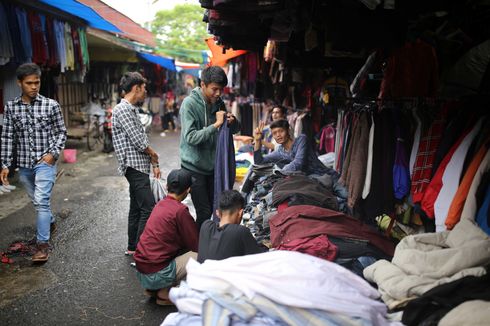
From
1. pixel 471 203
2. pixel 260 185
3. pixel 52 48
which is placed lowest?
pixel 260 185

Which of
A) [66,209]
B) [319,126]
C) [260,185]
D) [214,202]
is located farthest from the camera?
[319,126]

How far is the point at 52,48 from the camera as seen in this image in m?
8.72

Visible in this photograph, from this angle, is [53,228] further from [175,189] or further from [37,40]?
[37,40]

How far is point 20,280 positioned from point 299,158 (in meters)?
3.33

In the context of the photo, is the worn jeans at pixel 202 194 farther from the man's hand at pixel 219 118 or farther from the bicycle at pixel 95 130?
the bicycle at pixel 95 130

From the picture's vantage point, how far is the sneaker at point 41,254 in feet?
15.6

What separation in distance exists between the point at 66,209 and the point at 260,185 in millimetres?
3382

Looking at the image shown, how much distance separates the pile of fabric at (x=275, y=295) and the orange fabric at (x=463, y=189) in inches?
45.8

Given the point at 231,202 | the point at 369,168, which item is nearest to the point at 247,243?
the point at 231,202

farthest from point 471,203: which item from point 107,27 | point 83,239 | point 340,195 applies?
point 107,27

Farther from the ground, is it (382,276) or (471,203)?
(471,203)

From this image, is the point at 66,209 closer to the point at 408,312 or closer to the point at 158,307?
the point at 158,307

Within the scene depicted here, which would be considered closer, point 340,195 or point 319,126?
point 340,195

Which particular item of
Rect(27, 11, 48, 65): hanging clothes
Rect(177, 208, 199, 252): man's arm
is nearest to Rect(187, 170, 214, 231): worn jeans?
Rect(177, 208, 199, 252): man's arm
